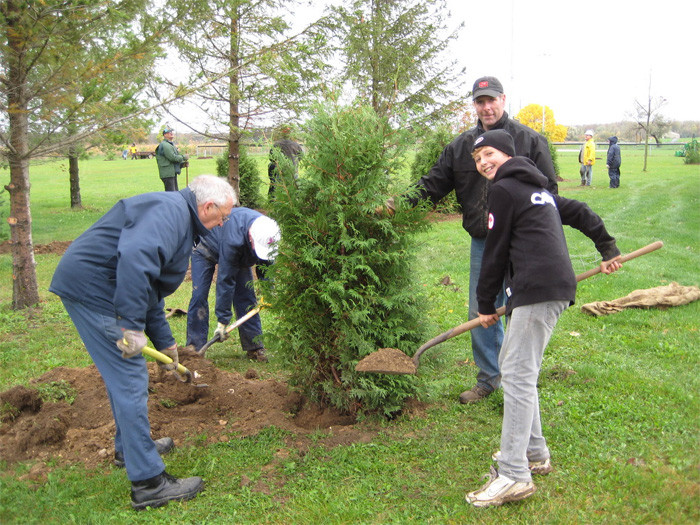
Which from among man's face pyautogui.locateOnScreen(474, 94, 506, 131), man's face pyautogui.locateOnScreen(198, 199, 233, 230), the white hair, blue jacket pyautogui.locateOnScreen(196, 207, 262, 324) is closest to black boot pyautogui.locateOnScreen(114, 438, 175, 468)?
man's face pyautogui.locateOnScreen(198, 199, 233, 230)

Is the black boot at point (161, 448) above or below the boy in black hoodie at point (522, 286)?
below

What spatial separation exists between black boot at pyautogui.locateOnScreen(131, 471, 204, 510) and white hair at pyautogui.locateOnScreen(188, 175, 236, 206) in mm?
1687

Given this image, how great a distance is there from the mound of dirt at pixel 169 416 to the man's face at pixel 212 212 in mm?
1509

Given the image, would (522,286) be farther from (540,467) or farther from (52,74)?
(52,74)

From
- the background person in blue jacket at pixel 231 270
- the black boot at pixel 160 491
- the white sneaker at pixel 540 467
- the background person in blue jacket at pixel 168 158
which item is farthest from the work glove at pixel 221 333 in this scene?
the background person in blue jacket at pixel 168 158

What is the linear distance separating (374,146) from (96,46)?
16.5 feet

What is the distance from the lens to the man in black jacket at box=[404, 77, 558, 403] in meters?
4.21

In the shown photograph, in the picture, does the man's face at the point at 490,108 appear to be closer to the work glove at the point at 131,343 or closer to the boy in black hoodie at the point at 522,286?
the boy in black hoodie at the point at 522,286

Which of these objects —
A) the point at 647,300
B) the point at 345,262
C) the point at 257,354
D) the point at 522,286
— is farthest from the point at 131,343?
the point at 647,300

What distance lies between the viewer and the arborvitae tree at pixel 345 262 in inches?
154

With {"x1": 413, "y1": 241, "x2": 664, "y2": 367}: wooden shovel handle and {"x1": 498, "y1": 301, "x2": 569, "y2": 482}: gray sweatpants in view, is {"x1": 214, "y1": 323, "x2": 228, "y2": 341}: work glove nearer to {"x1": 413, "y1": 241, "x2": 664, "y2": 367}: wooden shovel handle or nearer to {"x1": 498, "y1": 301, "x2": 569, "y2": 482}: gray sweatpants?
{"x1": 413, "y1": 241, "x2": 664, "y2": 367}: wooden shovel handle

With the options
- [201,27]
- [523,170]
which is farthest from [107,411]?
[201,27]

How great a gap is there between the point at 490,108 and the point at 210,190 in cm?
212

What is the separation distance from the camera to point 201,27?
34.4 feet
